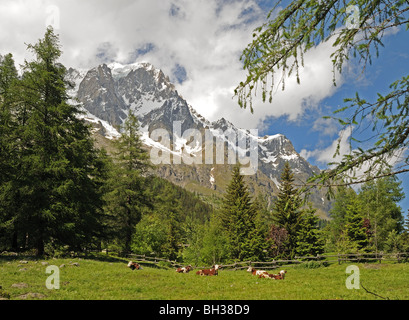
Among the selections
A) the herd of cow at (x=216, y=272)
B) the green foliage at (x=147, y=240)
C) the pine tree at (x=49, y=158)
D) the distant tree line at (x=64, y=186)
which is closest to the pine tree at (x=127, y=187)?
the distant tree line at (x=64, y=186)

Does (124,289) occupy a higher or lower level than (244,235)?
higher

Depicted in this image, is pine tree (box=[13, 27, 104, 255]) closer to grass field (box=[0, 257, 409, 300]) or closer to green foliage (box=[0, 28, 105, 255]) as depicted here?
green foliage (box=[0, 28, 105, 255])

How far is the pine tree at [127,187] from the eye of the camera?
99.9ft

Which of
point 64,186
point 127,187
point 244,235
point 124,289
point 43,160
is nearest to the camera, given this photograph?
point 124,289

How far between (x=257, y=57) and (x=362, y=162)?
2908 mm

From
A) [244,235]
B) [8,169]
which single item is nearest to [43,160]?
[8,169]

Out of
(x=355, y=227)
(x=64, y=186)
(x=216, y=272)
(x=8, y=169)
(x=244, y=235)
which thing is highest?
(x=8, y=169)

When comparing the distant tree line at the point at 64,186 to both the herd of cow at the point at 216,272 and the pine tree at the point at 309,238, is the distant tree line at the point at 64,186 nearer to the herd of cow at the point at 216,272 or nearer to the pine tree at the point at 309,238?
the pine tree at the point at 309,238

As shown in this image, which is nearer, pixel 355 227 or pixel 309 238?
pixel 309 238

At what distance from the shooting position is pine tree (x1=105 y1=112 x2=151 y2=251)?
30.5 metres

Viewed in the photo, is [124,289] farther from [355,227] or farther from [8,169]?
[355,227]

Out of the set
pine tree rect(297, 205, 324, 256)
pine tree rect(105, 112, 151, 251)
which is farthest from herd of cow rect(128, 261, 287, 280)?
pine tree rect(297, 205, 324, 256)

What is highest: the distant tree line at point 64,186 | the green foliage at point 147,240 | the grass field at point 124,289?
the distant tree line at point 64,186

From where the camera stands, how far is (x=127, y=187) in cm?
3144
